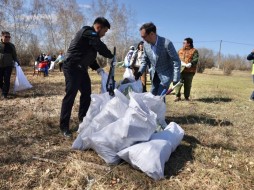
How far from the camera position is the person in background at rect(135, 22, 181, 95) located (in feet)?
13.0

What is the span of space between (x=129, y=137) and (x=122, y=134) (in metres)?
0.08

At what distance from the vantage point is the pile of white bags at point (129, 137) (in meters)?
2.82

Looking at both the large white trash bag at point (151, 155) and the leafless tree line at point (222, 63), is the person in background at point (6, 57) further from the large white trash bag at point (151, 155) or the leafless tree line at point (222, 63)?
the leafless tree line at point (222, 63)

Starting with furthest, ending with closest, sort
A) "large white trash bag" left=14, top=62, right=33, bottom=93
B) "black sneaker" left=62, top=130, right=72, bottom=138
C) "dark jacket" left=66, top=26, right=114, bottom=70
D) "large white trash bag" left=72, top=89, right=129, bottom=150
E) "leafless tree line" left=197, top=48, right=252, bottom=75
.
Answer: "leafless tree line" left=197, top=48, right=252, bottom=75
"large white trash bag" left=14, top=62, right=33, bottom=93
"black sneaker" left=62, top=130, right=72, bottom=138
"dark jacket" left=66, top=26, right=114, bottom=70
"large white trash bag" left=72, top=89, right=129, bottom=150

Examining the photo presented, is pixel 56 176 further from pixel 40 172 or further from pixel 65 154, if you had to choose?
pixel 65 154

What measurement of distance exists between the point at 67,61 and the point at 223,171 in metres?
2.17

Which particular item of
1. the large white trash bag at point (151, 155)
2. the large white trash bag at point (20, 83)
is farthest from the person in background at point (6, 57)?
the large white trash bag at point (151, 155)

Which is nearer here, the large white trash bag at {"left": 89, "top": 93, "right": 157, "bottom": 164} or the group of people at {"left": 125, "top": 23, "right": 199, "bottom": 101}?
the large white trash bag at {"left": 89, "top": 93, "right": 157, "bottom": 164}

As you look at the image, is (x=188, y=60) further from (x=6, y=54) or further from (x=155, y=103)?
(x=6, y=54)

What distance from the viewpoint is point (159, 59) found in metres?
4.28

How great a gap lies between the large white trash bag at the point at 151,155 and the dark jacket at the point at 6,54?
188 inches

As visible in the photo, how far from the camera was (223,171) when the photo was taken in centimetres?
300

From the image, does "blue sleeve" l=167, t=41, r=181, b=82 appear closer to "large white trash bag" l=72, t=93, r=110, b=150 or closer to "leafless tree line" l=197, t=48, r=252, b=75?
"large white trash bag" l=72, t=93, r=110, b=150

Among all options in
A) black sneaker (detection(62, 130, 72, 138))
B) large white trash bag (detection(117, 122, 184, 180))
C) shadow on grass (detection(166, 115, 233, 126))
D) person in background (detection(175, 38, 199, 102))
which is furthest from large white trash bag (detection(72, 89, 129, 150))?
person in background (detection(175, 38, 199, 102))
